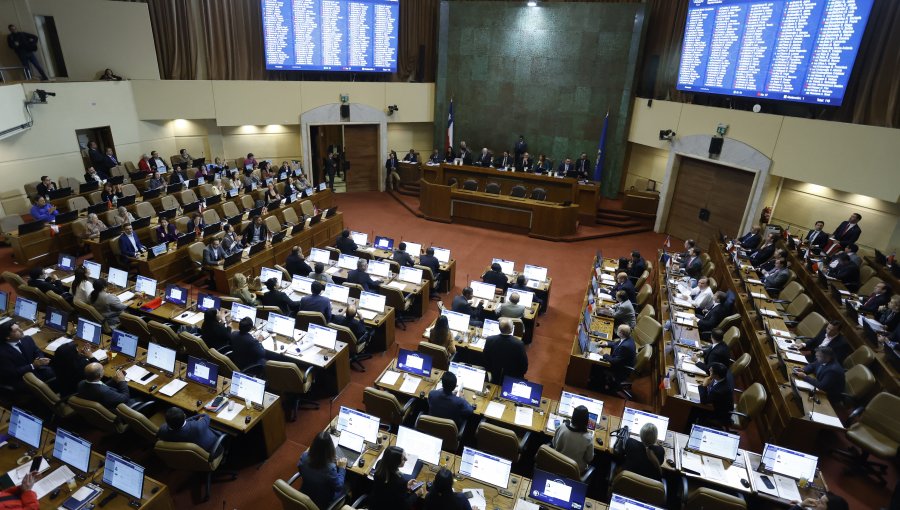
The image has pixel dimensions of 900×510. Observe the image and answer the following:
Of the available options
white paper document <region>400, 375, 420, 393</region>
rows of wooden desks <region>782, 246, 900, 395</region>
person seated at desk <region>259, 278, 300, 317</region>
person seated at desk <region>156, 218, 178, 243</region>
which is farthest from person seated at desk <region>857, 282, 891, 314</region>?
person seated at desk <region>156, 218, 178, 243</region>

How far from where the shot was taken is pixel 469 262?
506 inches

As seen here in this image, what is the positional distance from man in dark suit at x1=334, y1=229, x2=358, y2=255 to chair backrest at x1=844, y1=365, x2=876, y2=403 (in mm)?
8948

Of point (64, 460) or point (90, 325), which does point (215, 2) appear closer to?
point (90, 325)

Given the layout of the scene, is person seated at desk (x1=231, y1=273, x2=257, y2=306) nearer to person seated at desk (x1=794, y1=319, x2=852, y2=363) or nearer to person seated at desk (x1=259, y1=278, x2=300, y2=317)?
person seated at desk (x1=259, y1=278, x2=300, y2=317)

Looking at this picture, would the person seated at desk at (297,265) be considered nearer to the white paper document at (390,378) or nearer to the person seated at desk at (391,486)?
the white paper document at (390,378)

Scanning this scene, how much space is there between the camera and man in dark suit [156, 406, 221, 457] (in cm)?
494

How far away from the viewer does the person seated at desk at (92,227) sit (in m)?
10.4

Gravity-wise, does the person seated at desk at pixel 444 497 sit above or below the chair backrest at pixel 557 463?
above

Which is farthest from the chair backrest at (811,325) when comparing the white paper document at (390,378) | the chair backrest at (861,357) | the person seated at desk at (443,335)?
the white paper document at (390,378)

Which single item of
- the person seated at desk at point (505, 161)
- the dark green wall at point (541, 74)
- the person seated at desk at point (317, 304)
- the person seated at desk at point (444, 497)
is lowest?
the person seated at desk at point (317, 304)

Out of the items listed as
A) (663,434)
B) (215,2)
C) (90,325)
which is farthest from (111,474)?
(215,2)

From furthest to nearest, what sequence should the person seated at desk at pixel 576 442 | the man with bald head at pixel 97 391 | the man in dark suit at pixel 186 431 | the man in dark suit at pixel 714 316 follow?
the man in dark suit at pixel 714 316
the man with bald head at pixel 97 391
the person seated at desk at pixel 576 442
the man in dark suit at pixel 186 431

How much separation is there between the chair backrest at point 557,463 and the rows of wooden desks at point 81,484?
373 centimetres

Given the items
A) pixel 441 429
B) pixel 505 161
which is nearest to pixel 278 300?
pixel 441 429
